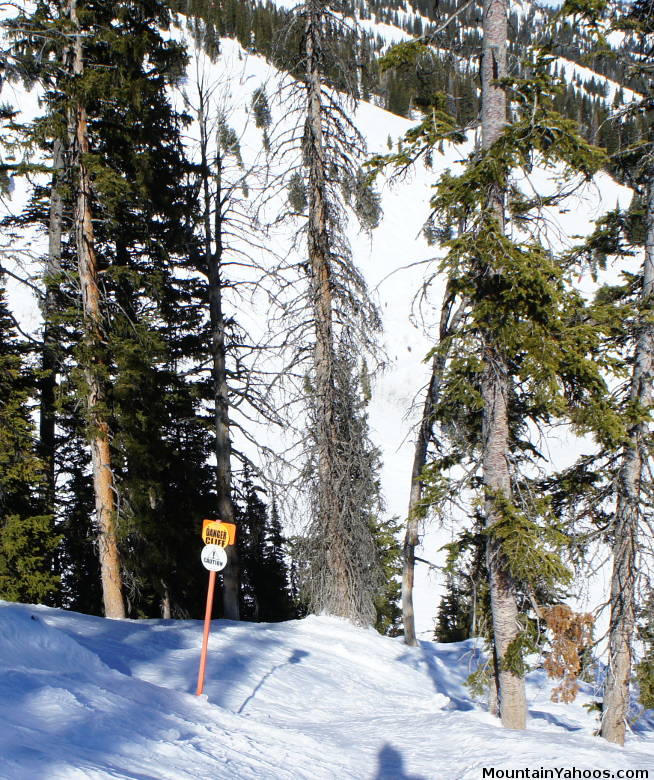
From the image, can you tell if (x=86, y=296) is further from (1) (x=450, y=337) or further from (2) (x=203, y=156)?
(1) (x=450, y=337)

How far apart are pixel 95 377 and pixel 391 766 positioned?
805cm

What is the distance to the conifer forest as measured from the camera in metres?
7.74

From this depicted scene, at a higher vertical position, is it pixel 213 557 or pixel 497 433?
pixel 497 433

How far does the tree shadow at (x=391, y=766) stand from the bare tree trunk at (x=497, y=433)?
5.81 feet

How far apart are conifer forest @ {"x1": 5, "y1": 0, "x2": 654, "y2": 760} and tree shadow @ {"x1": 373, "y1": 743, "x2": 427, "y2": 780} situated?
70.0 inches

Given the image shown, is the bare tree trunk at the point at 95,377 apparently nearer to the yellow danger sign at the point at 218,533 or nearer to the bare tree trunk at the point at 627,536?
the yellow danger sign at the point at 218,533

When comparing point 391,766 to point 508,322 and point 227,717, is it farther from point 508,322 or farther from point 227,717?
point 508,322

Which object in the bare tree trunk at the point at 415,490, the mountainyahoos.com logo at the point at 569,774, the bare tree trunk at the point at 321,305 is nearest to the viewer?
the mountainyahoos.com logo at the point at 569,774

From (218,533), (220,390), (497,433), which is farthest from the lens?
(220,390)

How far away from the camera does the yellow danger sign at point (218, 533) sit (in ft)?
25.3

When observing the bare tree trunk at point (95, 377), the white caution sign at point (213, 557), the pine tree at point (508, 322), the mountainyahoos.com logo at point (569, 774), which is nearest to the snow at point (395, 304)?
the pine tree at point (508, 322)

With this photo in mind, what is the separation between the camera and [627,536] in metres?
8.80

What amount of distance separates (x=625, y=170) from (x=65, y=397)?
10.1 meters

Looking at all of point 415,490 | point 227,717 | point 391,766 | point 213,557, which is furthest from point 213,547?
point 415,490
